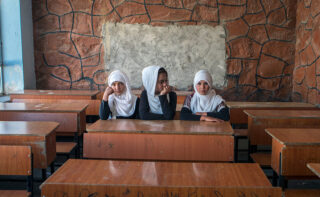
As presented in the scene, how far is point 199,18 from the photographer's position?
450 cm

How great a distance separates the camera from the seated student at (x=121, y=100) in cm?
264

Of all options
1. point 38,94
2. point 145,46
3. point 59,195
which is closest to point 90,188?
point 59,195

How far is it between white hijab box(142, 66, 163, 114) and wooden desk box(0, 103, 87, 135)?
667 millimetres

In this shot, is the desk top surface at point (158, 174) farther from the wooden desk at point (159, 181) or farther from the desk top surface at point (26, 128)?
the desk top surface at point (26, 128)

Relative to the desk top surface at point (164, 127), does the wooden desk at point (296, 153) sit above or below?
below

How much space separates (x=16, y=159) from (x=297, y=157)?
5.53ft

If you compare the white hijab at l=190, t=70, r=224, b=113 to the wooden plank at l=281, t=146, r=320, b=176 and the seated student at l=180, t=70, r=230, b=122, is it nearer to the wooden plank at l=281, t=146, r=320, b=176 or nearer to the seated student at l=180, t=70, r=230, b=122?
the seated student at l=180, t=70, r=230, b=122

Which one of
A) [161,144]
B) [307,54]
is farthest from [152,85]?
[307,54]

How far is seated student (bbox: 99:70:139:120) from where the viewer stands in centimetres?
264

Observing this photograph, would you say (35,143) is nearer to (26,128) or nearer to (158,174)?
(26,128)

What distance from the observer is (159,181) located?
1.25 meters

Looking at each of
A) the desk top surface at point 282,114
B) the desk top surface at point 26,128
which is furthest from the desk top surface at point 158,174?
the desk top surface at point 282,114

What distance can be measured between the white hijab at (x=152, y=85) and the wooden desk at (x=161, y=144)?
653 mm

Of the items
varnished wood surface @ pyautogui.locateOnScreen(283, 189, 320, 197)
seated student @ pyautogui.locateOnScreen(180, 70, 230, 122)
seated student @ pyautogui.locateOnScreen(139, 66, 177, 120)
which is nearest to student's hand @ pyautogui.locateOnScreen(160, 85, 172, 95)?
seated student @ pyautogui.locateOnScreen(139, 66, 177, 120)
